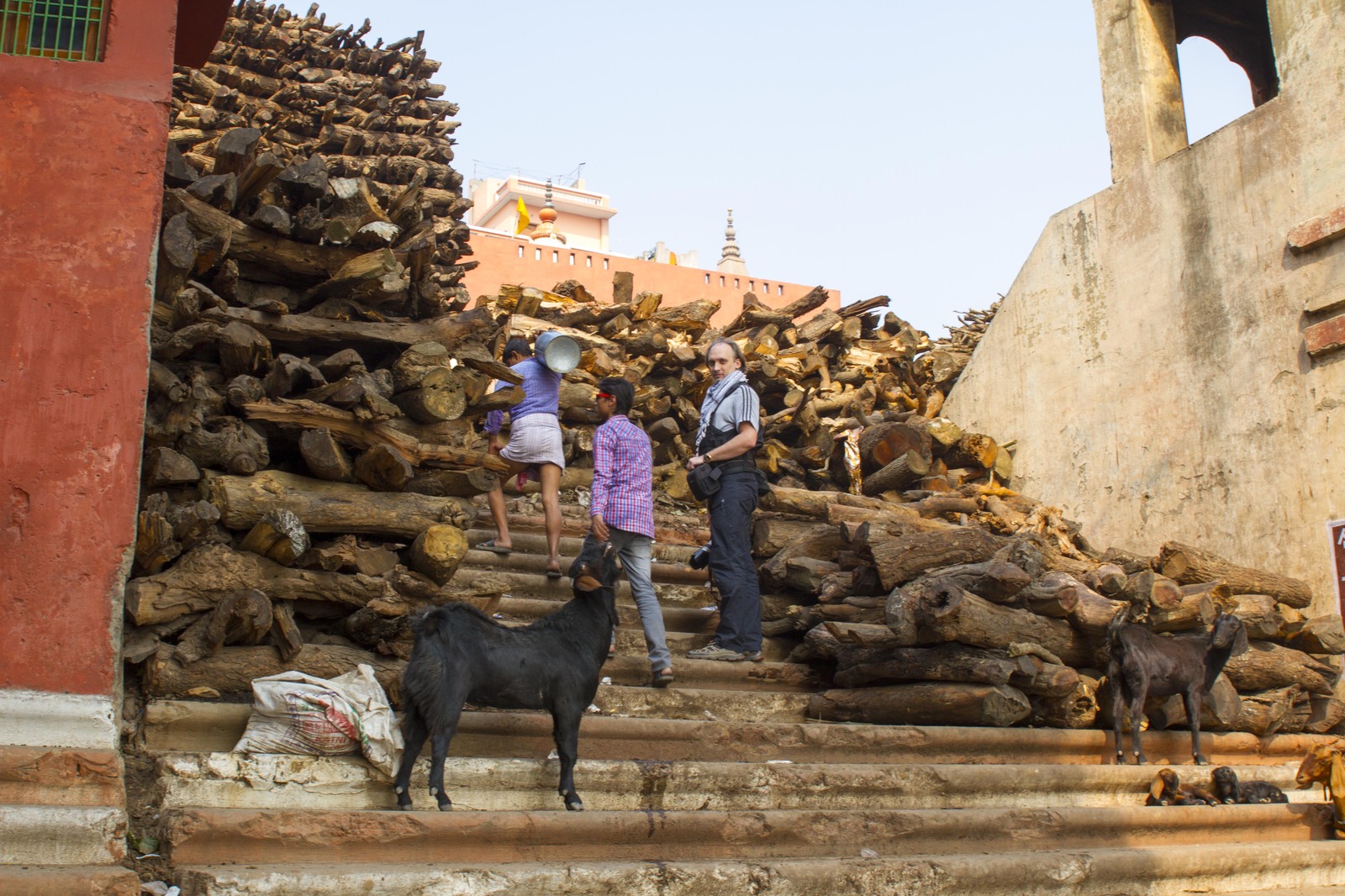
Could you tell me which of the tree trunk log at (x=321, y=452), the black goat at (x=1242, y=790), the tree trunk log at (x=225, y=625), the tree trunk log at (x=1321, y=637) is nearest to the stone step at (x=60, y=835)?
the tree trunk log at (x=225, y=625)

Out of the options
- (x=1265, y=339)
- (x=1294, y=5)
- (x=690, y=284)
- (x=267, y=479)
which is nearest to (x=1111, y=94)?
(x=1294, y=5)

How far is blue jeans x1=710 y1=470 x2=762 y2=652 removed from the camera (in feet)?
25.2

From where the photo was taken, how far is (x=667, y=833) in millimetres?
5371

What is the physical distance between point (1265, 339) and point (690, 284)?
1474cm

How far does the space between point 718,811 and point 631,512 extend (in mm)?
2073

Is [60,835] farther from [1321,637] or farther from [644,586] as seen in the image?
[1321,637]

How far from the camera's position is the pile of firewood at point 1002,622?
724 centimetres

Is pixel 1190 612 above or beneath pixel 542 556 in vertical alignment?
beneath

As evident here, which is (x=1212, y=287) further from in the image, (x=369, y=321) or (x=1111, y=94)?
(x=369, y=321)

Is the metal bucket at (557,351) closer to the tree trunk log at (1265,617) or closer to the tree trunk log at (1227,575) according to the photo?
the tree trunk log at (1227,575)

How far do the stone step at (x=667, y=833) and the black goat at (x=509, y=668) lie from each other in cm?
24

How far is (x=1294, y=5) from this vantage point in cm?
1015

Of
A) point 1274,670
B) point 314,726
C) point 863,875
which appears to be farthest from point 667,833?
point 1274,670

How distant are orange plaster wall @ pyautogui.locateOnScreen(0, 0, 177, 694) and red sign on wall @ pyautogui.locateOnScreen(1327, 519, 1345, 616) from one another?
27.3 feet
